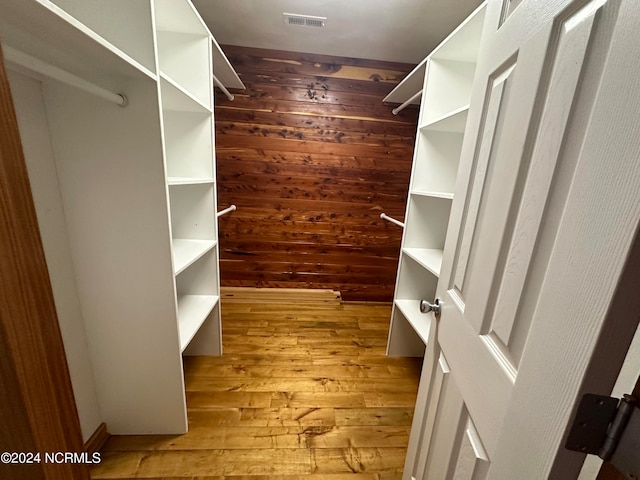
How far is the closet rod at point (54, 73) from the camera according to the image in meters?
0.62

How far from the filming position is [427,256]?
178 centimetres

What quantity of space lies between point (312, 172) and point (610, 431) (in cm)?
252

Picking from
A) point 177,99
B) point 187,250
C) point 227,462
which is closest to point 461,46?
point 177,99

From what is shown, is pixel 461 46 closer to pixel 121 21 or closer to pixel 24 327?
pixel 121 21

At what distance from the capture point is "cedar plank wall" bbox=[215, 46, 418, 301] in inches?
95.8

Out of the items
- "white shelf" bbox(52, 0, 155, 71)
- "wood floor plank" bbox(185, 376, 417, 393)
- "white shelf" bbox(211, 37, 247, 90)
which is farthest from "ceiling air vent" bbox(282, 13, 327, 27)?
"wood floor plank" bbox(185, 376, 417, 393)

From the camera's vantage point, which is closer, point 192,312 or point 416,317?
point 192,312

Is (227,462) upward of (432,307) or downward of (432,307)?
downward

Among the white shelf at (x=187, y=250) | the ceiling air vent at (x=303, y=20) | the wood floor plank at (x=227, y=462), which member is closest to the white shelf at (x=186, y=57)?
the ceiling air vent at (x=303, y=20)

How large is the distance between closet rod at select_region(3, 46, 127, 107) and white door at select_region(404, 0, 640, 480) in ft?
3.80

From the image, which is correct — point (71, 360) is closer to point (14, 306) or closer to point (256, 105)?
point (14, 306)

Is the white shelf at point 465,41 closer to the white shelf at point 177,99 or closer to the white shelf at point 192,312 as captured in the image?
the white shelf at point 177,99

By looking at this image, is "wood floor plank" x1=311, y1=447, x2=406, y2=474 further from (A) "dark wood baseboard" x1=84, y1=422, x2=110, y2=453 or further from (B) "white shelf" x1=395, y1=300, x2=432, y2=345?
(A) "dark wood baseboard" x1=84, y1=422, x2=110, y2=453

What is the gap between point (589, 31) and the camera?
0.40 m
